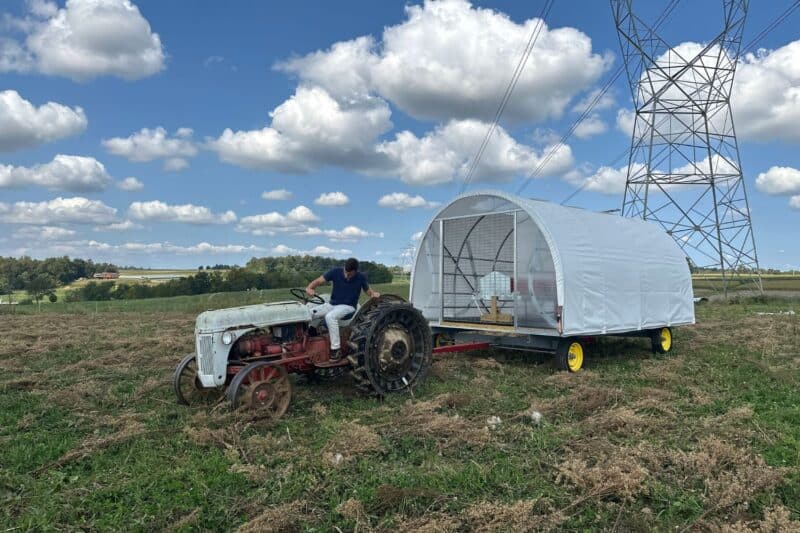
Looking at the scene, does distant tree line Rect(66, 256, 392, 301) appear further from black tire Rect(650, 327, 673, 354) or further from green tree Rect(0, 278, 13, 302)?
black tire Rect(650, 327, 673, 354)

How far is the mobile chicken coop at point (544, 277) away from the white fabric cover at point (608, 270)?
0.07 ft

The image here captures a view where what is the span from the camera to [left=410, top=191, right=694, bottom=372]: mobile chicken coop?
9469 mm

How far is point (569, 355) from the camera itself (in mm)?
9289

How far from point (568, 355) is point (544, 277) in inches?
58.5

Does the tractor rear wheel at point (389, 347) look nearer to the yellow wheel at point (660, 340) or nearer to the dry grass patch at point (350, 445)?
the dry grass patch at point (350, 445)

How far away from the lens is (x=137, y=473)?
4590mm

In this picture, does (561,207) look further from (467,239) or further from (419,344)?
(419,344)

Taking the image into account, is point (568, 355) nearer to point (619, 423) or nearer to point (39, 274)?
point (619, 423)

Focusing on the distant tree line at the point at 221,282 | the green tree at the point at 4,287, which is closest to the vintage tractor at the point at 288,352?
the distant tree line at the point at 221,282

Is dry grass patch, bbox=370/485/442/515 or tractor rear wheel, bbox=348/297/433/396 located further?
tractor rear wheel, bbox=348/297/433/396

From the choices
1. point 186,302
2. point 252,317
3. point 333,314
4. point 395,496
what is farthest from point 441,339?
Result: point 186,302

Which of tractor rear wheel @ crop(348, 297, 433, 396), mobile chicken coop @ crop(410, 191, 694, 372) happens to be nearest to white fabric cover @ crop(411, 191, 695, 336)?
mobile chicken coop @ crop(410, 191, 694, 372)

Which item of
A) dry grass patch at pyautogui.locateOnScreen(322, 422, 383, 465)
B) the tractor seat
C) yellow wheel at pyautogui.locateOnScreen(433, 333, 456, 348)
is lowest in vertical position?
dry grass patch at pyautogui.locateOnScreen(322, 422, 383, 465)

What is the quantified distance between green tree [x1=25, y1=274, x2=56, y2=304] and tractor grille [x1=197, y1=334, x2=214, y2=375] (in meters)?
30.9
